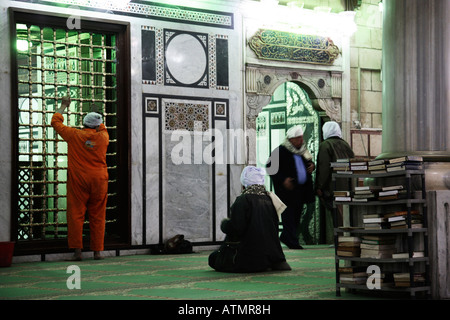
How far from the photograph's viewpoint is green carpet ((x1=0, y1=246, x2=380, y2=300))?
4496mm

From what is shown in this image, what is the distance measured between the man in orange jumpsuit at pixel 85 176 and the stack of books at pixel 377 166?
3.25 m

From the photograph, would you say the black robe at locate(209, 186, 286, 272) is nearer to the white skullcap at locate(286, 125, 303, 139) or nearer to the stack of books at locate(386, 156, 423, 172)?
the stack of books at locate(386, 156, 423, 172)

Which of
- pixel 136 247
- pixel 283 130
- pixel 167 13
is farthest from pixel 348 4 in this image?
pixel 136 247

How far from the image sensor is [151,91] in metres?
7.89

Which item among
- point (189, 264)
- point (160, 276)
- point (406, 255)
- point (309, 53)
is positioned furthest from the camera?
point (309, 53)

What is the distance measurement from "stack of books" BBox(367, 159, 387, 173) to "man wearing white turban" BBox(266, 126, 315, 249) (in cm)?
346

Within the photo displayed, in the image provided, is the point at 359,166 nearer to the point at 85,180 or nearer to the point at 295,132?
the point at 85,180

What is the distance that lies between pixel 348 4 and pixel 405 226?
220 inches

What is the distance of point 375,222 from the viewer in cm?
445

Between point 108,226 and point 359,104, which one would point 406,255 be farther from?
point 359,104

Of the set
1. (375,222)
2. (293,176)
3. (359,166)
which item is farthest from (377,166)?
(293,176)

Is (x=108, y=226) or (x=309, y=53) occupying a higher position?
(x=309, y=53)

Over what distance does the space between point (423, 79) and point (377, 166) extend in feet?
2.17

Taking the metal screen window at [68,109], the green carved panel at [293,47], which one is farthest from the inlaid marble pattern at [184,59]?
the green carved panel at [293,47]
